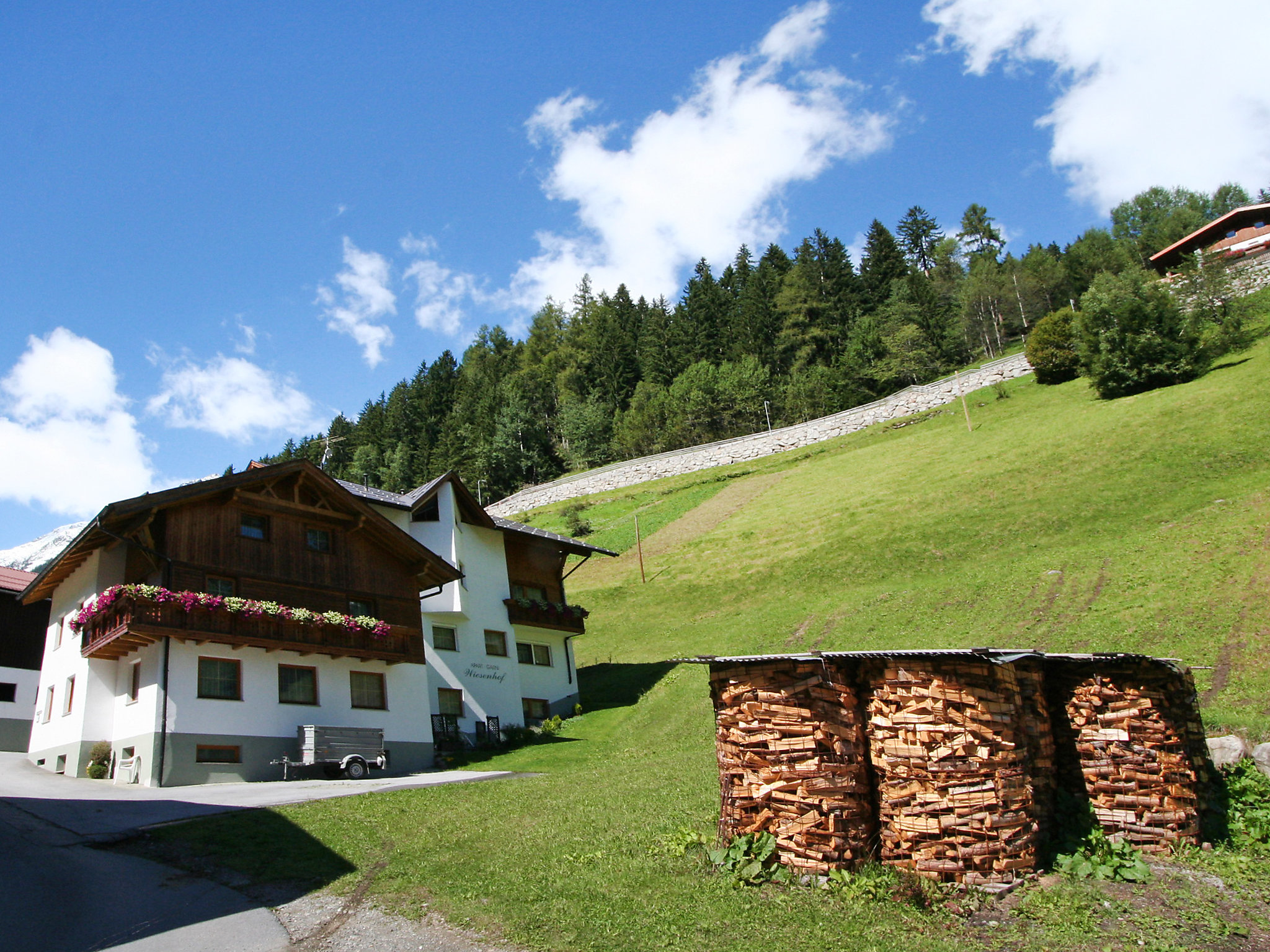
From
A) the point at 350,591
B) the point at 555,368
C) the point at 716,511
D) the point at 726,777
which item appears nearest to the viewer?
the point at 726,777

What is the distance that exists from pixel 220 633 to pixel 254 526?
4.00 metres

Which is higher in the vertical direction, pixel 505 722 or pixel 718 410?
pixel 718 410

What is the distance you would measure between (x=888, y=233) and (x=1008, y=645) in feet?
319

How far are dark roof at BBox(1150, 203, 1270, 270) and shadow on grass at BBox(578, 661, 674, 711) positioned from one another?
71.2m

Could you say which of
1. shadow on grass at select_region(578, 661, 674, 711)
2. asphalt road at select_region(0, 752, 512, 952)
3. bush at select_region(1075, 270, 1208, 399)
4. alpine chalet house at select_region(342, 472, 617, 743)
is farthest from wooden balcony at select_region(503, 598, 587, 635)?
bush at select_region(1075, 270, 1208, 399)

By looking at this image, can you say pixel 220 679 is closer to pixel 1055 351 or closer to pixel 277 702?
pixel 277 702

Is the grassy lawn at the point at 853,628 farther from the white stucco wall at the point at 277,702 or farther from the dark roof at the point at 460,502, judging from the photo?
the dark roof at the point at 460,502

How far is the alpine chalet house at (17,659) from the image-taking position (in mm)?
30969

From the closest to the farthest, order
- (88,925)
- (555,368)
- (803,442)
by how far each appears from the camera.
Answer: (88,925), (803,442), (555,368)

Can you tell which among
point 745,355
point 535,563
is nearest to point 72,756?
point 535,563

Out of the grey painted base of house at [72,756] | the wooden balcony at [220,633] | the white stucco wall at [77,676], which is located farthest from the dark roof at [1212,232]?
the grey painted base of house at [72,756]

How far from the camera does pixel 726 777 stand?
10328 millimetres

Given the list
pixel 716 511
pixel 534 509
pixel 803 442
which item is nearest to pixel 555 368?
pixel 534 509

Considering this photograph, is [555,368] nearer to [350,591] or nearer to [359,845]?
[350,591]
